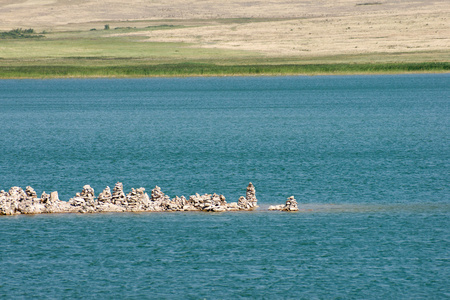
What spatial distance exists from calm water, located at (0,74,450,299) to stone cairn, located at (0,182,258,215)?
0.66 metres

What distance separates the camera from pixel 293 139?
55.6 metres

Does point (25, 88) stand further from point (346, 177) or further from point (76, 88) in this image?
point (346, 177)

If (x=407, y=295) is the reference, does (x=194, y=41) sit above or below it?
above

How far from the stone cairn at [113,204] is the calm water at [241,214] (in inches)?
25.9

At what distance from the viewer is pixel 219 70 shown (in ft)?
421

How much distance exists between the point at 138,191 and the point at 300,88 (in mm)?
89388

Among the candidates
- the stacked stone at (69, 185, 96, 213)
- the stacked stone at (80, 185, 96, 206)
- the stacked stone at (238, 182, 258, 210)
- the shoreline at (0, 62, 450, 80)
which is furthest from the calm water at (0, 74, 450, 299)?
the shoreline at (0, 62, 450, 80)

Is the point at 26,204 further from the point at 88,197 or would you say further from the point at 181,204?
the point at 181,204

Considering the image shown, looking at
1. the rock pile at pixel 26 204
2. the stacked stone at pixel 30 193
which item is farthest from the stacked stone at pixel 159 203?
the stacked stone at pixel 30 193

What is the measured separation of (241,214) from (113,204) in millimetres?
5232

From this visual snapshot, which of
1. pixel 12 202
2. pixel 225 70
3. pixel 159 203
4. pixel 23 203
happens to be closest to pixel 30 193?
pixel 23 203

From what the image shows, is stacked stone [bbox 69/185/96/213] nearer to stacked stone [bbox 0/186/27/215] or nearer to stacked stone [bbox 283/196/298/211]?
stacked stone [bbox 0/186/27/215]

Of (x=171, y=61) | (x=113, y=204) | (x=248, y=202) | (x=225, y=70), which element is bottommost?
(x=113, y=204)

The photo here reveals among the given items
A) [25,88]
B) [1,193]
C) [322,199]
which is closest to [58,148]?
[1,193]
